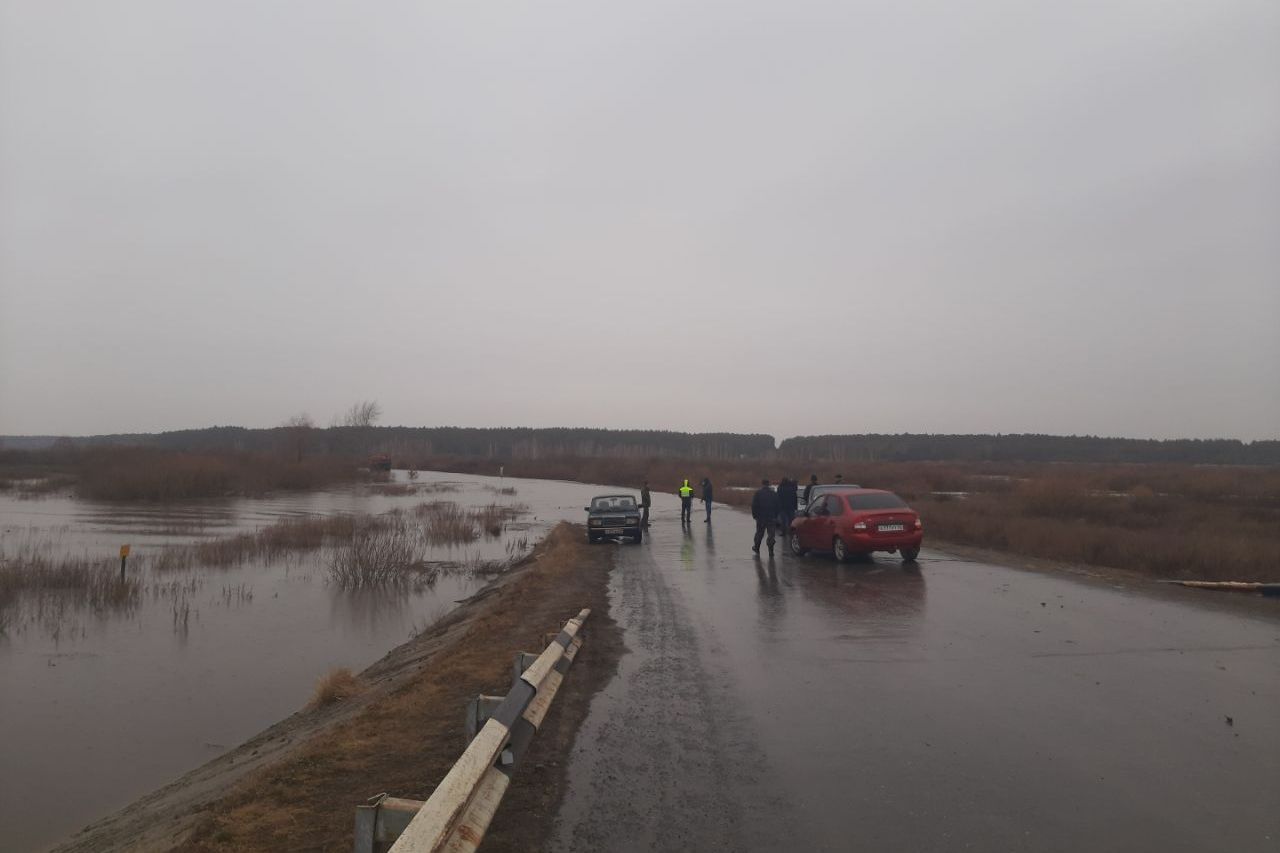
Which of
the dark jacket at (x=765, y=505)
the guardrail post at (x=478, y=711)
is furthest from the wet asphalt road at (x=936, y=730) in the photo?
the dark jacket at (x=765, y=505)

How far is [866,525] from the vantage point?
1816cm

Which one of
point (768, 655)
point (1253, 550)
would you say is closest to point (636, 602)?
point (768, 655)

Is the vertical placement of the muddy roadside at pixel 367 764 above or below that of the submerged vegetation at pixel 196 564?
above

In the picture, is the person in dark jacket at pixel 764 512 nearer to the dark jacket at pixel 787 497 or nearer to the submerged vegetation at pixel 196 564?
the dark jacket at pixel 787 497

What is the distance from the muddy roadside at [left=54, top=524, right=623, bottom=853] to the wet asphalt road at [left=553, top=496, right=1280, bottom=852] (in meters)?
0.31

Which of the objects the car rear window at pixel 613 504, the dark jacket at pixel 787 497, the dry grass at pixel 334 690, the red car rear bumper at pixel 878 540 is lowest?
the dry grass at pixel 334 690

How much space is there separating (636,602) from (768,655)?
4.79 metres

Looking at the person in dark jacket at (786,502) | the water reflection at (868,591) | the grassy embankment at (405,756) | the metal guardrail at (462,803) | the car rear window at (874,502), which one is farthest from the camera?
the person in dark jacket at (786,502)

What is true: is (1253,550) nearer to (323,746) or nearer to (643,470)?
(323,746)

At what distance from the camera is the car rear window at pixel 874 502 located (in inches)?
730

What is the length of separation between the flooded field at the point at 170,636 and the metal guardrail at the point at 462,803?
573 centimetres

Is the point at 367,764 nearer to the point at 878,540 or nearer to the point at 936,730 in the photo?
the point at 936,730

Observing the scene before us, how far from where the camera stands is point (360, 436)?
156m

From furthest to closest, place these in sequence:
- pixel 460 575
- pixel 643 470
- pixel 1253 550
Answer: pixel 643 470
pixel 460 575
pixel 1253 550
